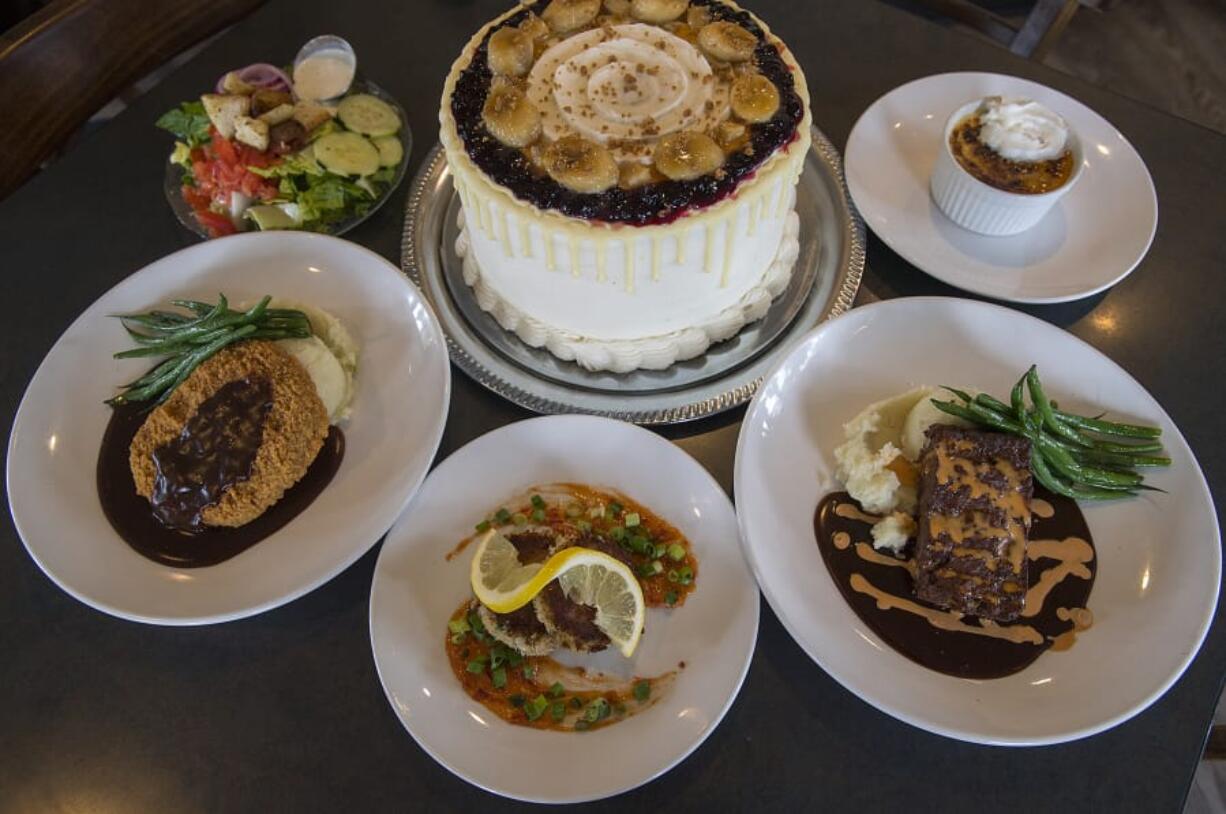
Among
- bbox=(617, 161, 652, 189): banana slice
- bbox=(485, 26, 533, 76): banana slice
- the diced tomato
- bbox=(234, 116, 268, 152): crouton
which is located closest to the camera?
bbox=(617, 161, 652, 189): banana slice

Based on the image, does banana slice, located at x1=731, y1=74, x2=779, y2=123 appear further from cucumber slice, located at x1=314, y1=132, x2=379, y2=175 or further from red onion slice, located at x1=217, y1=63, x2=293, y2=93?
red onion slice, located at x1=217, y1=63, x2=293, y2=93

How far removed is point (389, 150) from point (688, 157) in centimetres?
171

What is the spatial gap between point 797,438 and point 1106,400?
1111 millimetres

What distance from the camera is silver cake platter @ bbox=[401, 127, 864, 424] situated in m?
3.04

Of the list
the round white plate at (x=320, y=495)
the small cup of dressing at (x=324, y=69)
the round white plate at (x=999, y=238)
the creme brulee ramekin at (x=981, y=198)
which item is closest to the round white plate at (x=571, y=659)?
the round white plate at (x=320, y=495)

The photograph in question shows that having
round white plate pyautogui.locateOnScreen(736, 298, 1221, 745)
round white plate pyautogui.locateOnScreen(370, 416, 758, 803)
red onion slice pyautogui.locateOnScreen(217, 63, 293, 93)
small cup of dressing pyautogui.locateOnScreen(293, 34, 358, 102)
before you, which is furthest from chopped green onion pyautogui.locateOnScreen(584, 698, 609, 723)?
red onion slice pyautogui.locateOnScreen(217, 63, 293, 93)

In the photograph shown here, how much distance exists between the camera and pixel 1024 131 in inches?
129

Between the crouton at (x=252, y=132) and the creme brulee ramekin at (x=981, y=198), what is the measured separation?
288 cm

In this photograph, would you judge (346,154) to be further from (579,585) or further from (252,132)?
(579,585)

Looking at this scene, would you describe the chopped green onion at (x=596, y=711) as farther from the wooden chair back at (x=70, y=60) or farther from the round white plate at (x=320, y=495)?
the wooden chair back at (x=70, y=60)

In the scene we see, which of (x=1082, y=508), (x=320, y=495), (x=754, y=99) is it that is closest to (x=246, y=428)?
(x=320, y=495)

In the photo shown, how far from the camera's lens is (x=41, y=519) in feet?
8.91

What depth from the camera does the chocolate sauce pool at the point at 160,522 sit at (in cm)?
276

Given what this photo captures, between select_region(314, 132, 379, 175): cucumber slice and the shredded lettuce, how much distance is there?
0.58 meters
